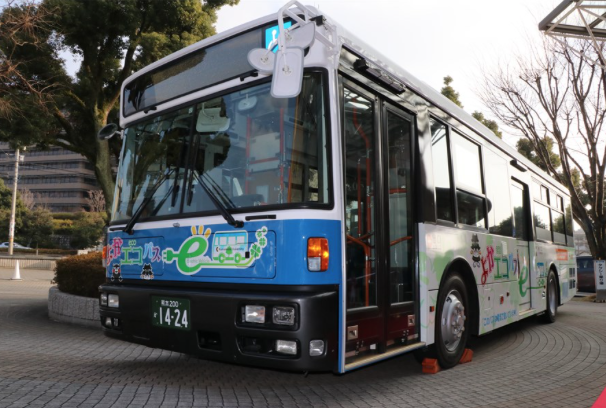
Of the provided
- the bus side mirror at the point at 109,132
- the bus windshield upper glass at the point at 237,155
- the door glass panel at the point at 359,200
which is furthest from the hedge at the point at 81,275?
the door glass panel at the point at 359,200

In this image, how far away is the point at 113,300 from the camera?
15.8ft

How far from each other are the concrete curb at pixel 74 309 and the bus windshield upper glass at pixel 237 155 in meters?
4.43

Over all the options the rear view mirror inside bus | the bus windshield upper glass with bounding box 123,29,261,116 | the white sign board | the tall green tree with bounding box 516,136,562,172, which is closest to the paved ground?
the rear view mirror inside bus

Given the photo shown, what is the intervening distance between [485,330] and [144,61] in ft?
35.4

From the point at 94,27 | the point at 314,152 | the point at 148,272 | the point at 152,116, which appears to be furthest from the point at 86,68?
the point at 314,152

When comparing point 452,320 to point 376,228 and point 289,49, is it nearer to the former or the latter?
point 376,228

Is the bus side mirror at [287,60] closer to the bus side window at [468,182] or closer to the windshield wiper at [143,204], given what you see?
the windshield wiper at [143,204]

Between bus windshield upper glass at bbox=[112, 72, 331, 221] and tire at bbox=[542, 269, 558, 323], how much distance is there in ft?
24.5

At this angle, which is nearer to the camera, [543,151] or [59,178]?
[543,151]

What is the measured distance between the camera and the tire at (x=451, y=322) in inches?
212

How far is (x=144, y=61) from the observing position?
43.5 feet

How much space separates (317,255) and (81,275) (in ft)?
22.5

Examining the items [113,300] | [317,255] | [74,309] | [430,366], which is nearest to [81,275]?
[74,309]

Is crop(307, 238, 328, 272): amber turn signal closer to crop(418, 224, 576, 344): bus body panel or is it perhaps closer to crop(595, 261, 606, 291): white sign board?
crop(418, 224, 576, 344): bus body panel
